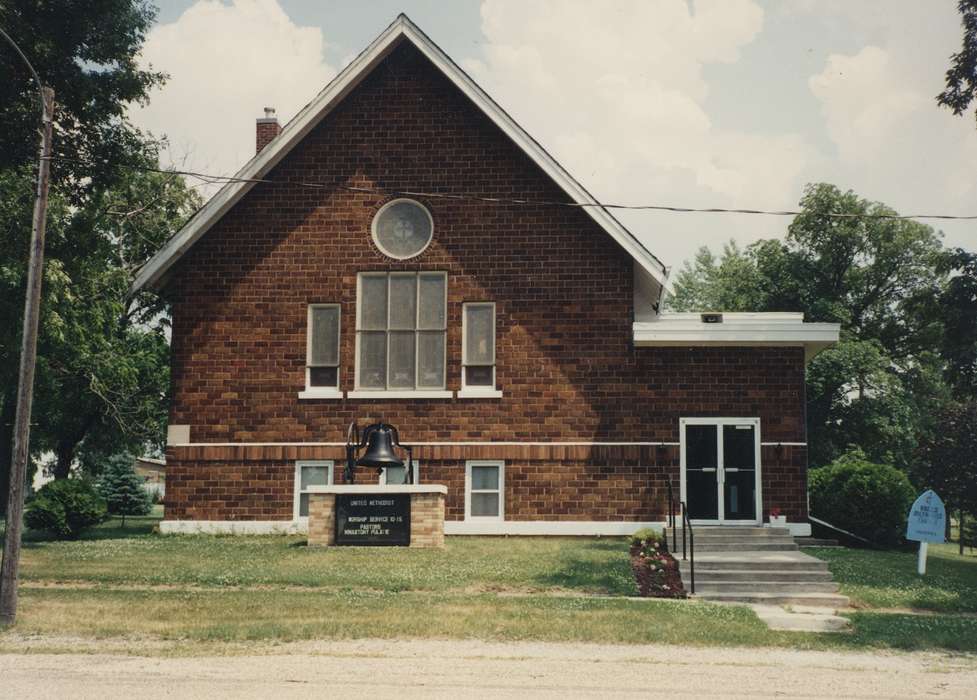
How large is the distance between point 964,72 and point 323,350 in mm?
14747

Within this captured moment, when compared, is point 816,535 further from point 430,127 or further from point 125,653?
point 125,653

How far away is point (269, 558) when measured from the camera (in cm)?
1752

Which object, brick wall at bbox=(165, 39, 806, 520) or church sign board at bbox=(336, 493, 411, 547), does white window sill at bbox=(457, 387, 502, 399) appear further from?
church sign board at bbox=(336, 493, 411, 547)

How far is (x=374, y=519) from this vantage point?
747 inches

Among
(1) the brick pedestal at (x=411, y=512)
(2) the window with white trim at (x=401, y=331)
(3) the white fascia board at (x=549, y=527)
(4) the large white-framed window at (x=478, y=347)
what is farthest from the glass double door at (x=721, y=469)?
(1) the brick pedestal at (x=411, y=512)

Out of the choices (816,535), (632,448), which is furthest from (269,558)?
(816,535)

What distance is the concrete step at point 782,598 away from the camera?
15438mm

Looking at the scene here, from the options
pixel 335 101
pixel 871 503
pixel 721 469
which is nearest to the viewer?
pixel 721 469

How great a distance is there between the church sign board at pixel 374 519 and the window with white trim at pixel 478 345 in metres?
3.75

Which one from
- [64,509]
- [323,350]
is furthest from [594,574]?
[64,509]

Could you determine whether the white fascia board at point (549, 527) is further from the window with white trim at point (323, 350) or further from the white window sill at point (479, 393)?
the window with white trim at point (323, 350)

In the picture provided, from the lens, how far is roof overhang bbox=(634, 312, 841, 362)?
2114 centimetres

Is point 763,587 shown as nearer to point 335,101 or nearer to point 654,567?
point 654,567

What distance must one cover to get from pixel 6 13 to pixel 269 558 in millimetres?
13496
